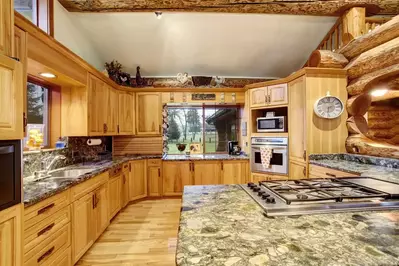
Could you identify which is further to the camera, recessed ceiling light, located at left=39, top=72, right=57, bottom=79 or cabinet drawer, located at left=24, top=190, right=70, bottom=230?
recessed ceiling light, located at left=39, top=72, right=57, bottom=79

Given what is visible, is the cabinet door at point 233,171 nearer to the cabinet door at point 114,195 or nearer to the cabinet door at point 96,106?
the cabinet door at point 114,195

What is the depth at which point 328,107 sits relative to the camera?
2.99 meters

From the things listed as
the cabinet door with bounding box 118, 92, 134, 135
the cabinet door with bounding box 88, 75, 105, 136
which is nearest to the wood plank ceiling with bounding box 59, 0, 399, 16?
the cabinet door with bounding box 88, 75, 105, 136

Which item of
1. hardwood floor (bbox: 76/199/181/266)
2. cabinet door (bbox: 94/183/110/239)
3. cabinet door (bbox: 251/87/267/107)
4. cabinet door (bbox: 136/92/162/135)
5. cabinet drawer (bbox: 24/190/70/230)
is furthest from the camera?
cabinet door (bbox: 136/92/162/135)

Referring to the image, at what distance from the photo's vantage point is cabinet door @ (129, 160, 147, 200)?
3.89 meters

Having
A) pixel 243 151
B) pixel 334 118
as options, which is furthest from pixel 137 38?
pixel 334 118

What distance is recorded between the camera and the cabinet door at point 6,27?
3.95ft

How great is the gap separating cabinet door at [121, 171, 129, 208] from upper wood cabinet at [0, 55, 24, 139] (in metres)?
2.41

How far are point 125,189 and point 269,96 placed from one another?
300 cm

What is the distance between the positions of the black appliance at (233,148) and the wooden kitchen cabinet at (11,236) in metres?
3.72

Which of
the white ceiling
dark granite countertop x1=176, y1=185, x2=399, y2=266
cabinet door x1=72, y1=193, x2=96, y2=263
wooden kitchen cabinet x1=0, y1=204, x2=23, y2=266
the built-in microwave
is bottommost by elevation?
cabinet door x1=72, y1=193, x2=96, y2=263

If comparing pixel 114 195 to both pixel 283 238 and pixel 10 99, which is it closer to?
pixel 10 99

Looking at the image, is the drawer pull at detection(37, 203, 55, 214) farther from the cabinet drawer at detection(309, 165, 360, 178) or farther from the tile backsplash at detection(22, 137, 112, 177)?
the cabinet drawer at detection(309, 165, 360, 178)

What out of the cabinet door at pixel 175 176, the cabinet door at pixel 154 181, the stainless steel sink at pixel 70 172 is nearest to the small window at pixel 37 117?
the stainless steel sink at pixel 70 172
